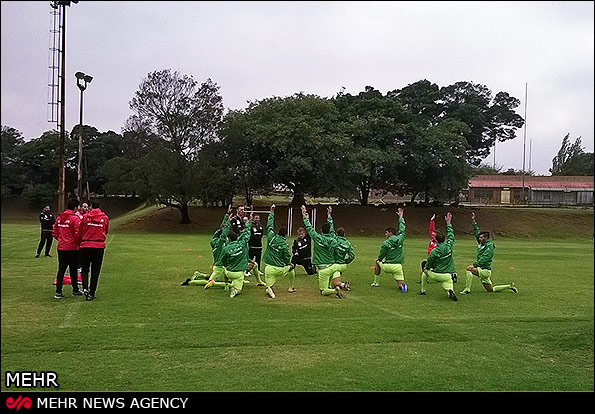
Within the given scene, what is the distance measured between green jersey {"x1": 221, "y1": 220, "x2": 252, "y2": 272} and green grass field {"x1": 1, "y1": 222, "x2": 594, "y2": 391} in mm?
716

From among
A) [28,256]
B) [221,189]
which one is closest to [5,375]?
[28,256]

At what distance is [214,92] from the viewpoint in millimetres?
47750

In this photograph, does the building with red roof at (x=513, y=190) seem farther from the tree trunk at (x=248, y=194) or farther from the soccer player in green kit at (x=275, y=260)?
the soccer player in green kit at (x=275, y=260)

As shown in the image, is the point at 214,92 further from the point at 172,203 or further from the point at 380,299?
the point at 380,299

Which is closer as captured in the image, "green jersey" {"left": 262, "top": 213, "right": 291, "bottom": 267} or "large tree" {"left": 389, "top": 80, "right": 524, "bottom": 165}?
"green jersey" {"left": 262, "top": 213, "right": 291, "bottom": 267}

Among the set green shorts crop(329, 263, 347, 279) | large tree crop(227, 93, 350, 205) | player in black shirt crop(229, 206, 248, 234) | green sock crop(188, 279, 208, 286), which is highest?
large tree crop(227, 93, 350, 205)

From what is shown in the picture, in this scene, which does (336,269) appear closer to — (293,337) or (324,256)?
(324,256)

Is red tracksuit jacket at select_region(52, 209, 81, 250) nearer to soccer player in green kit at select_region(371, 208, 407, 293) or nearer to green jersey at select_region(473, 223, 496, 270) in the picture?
soccer player in green kit at select_region(371, 208, 407, 293)

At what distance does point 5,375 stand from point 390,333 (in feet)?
19.1

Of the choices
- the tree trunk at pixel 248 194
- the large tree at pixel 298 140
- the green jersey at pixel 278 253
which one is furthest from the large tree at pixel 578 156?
the tree trunk at pixel 248 194

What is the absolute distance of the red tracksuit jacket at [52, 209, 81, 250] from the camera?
37.4ft

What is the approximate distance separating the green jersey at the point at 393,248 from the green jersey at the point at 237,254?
3.55m

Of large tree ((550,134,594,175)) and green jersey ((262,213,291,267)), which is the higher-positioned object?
large tree ((550,134,594,175))

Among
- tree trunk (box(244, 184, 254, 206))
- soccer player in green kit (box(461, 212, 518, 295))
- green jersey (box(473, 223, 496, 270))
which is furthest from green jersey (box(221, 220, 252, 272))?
tree trunk (box(244, 184, 254, 206))
